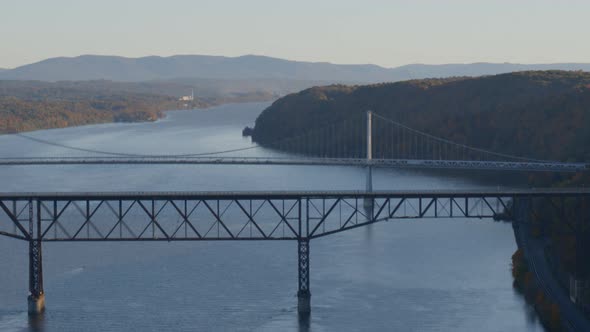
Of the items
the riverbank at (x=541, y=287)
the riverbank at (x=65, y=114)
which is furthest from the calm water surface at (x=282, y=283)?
the riverbank at (x=65, y=114)

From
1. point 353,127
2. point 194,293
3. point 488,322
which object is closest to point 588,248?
point 488,322

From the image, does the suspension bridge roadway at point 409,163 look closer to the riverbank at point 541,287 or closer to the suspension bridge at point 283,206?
the suspension bridge at point 283,206

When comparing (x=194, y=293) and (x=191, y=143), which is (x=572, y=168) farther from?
(x=191, y=143)

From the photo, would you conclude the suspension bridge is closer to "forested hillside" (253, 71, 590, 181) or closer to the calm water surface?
the calm water surface

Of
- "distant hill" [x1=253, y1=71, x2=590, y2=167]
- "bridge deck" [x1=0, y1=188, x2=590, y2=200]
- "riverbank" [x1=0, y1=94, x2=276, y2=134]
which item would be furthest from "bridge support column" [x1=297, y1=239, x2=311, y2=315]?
"riverbank" [x1=0, y1=94, x2=276, y2=134]

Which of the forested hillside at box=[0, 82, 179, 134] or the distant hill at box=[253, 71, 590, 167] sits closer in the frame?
the distant hill at box=[253, 71, 590, 167]

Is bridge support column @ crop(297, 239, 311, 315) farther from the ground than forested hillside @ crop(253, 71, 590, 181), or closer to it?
closer to it

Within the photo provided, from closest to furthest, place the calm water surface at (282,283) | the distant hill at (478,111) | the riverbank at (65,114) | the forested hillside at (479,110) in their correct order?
the calm water surface at (282,283) < the forested hillside at (479,110) < the distant hill at (478,111) < the riverbank at (65,114)
